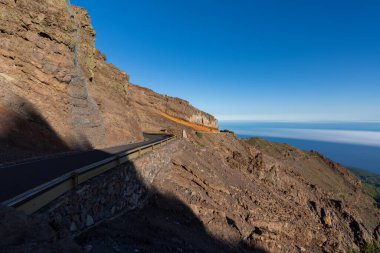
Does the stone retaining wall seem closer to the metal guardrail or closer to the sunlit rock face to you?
the metal guardrail

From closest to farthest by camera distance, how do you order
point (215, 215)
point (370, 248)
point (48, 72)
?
point (215, 215), point (48, 72), point (370, 248)

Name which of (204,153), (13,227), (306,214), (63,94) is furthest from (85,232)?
(306,214)

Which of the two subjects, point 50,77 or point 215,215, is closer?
point 215,215

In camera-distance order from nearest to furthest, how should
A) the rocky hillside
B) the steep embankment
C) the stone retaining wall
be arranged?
the stone retaining wall < the rocky hillside < the steep embankment

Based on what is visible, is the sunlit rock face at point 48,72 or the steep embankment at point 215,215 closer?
the steep embankment at point 215,215

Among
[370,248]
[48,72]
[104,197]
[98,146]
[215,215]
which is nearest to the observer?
[104,197]

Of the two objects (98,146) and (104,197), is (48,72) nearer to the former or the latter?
(98,146)

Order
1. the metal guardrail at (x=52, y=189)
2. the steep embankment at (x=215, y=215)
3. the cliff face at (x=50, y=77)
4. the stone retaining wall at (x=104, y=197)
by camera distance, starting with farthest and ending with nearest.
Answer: the cliff face at (x=50, y=77) → the steep embankment at (x=215, y=215) → the stone retaining wall at (x=104, y=197) → the metal guardrail at (x=52, y=189)

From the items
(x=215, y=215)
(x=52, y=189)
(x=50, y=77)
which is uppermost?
(x=50, y=77)

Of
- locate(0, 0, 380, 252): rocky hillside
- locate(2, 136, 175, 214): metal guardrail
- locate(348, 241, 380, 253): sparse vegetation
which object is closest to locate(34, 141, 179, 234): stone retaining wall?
locate(2, 136, 175, 214): metal guardrail

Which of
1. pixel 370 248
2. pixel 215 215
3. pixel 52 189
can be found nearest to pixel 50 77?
pixel 52 189

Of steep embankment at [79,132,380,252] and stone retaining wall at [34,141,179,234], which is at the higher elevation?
stone retaining wall at [34,141,179,234]

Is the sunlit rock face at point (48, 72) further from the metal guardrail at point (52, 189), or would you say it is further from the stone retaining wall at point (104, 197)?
the metal guardrail at point (52, 189)

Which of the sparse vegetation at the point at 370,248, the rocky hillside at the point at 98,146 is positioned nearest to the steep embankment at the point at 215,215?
Answer: the rocky hillside at the point at 98,146
